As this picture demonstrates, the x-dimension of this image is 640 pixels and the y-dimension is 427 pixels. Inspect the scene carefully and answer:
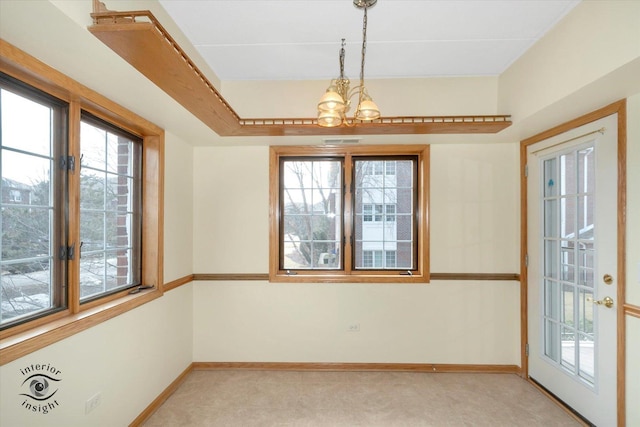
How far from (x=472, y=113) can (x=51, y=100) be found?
10.0 ft

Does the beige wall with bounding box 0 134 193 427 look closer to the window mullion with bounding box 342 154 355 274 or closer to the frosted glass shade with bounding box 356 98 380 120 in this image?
the window mullion with bounding box 342 154 355 274

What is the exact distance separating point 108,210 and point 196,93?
103cm

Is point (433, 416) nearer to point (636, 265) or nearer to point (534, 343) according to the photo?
point (534, 343)

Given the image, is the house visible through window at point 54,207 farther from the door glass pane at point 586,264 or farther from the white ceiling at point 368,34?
the door glass pane at point 586,264

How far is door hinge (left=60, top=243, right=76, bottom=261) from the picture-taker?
5.81 ft

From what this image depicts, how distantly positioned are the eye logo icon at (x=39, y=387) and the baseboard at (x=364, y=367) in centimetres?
176

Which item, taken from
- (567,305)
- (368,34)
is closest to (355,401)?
(567,305)

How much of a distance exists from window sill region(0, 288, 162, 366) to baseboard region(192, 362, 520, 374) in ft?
4.41

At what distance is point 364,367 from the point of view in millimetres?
3125

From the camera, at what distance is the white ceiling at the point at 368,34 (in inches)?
72.2

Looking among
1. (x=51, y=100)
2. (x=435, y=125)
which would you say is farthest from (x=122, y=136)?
(x=435, y=125)

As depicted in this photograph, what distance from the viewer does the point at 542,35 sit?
2.12 meters

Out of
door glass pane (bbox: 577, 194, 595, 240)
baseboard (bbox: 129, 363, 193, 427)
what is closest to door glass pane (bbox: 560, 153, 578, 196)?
door glass pane (bbox: 577, 194, 595, 240)

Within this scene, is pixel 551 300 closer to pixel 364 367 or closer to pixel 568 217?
pixel 568 217
